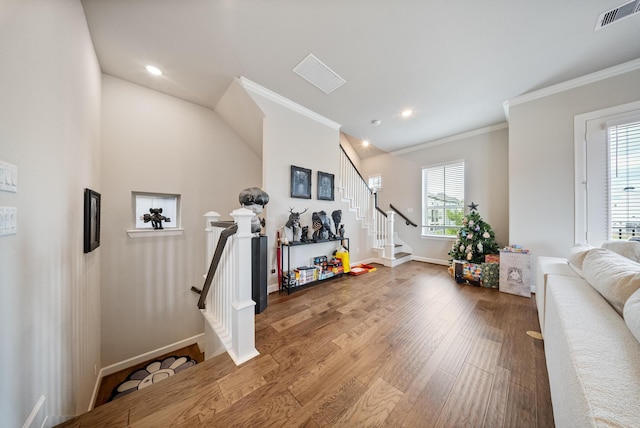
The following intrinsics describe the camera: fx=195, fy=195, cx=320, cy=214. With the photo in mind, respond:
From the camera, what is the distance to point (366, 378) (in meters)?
1.33

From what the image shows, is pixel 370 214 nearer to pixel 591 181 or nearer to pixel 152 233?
pixel 591 181

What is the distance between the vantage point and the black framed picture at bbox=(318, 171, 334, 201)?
11.8 feet

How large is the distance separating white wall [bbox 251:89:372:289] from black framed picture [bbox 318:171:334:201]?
3.2 inches

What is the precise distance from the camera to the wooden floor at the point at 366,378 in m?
1.07

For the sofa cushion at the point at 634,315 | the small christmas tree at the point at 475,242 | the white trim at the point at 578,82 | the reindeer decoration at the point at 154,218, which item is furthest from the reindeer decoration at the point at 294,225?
the white trim at the point at 578,82

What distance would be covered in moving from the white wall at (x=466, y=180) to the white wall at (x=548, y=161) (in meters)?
0.91

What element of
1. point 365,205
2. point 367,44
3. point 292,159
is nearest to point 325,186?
point 292,159

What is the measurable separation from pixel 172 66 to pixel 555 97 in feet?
16.6

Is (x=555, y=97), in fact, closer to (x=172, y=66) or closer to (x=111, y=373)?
(x=172, y=66)

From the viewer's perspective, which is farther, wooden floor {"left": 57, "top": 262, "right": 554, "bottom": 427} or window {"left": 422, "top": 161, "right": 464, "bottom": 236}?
window {"left": 422, "top": 161, "right": 464, "bottom": 236}

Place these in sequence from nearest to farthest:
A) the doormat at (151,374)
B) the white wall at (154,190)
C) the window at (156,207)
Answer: the doormat at (151,374), the white wall at (154,190), the window at (156,207)

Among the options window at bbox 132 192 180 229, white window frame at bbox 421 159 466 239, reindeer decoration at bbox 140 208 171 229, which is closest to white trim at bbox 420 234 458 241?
white window frame at bbox 421 159 466 239

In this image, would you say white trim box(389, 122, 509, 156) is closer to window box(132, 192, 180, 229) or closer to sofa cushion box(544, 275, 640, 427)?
sofa cushion box(544, 275, 640, 427)

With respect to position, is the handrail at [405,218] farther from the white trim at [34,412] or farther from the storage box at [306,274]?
the white trim at [34,412]
